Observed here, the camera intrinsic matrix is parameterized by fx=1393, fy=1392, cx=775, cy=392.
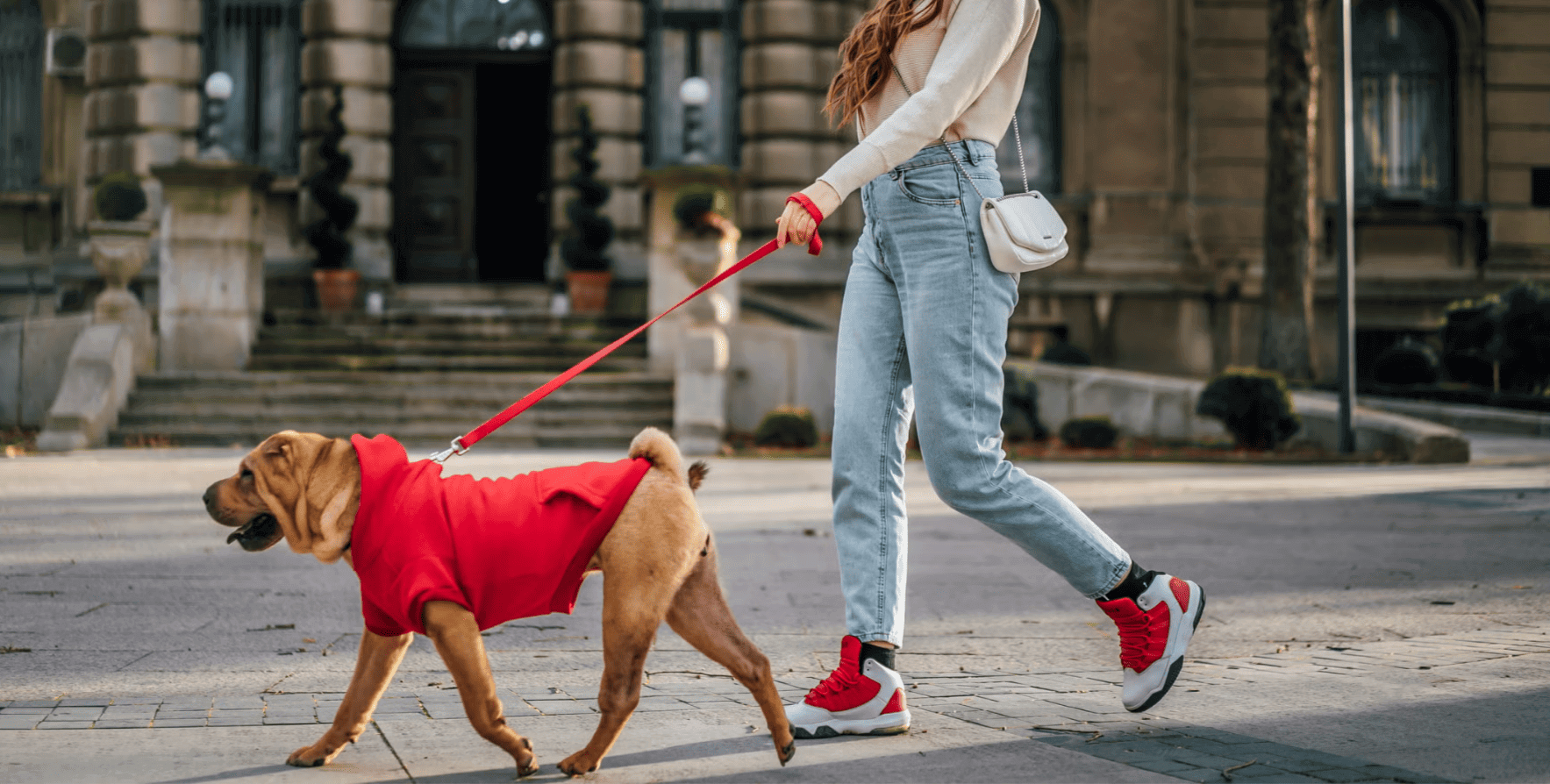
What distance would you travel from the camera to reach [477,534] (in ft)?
10.2

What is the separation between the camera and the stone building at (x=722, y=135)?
19.7 metres

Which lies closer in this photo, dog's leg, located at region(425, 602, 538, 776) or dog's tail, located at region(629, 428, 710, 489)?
dog's leg, located at region(425, 602, 538, 776)

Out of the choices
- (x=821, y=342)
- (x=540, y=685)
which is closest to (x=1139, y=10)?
(x=821, y=342)

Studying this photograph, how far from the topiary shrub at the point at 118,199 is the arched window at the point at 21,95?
8.16 metres

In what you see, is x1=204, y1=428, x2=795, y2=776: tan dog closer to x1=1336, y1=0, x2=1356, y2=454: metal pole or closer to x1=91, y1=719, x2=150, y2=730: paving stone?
x1=91, y1=719, x2=150, y2=730: paving stone

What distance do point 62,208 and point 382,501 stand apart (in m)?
21.0

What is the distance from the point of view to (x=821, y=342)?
51.3ft

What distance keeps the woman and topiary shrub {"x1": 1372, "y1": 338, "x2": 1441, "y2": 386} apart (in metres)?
16.5

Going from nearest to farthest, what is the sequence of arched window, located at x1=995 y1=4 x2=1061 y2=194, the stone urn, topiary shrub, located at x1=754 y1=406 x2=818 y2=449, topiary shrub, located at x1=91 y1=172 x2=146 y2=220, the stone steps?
1. the stone steps
2. topiary shrub, located at x1=754 y1=406 x2=818 y2=449
3. the stone urn
4. topiary shrub, located at x1=91 y1=172 x2=146 y2=220
5. arched window, located at x1=995 y1=4 x2=1061 y2=194

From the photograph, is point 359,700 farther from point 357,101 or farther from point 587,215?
point 357,101

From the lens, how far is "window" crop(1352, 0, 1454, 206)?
22.8 m

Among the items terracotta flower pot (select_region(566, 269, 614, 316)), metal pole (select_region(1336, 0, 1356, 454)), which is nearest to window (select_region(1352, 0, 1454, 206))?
metal pole (select_region(1336, 0, 1356, 454))

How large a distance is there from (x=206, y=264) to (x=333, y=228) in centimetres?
290

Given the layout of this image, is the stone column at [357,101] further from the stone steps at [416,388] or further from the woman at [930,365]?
the woman at [930,365]
